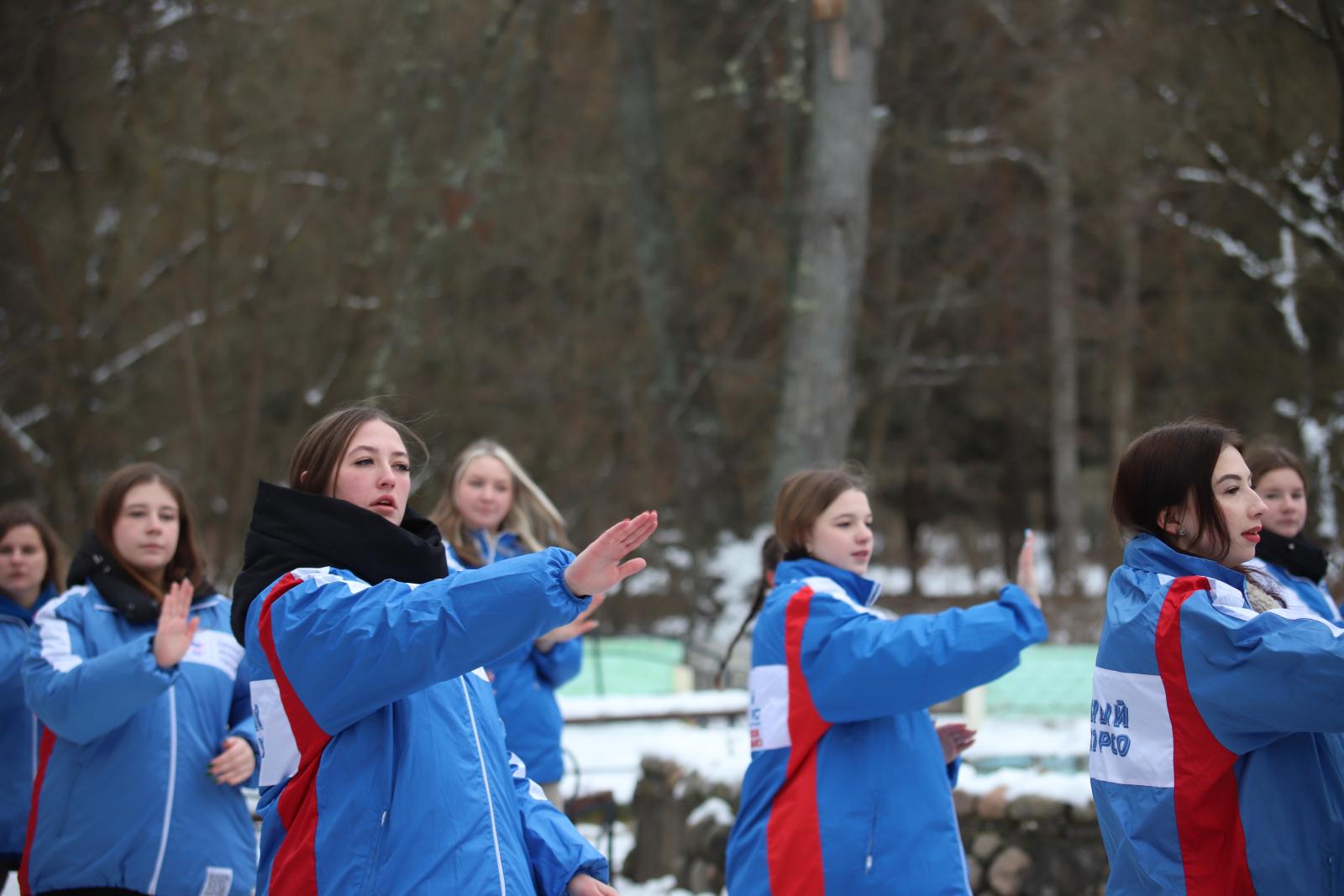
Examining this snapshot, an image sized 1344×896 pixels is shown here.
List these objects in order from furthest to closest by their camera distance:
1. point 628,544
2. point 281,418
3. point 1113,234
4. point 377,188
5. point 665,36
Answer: point 1113,234
point 281,418
point 665,36
point 377,188
point 628,544

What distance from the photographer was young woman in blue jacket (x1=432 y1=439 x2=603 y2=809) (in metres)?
5.34

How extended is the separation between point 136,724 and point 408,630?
185 cm

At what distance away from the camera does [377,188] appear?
14719 millimetres

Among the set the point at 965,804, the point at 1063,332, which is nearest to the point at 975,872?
the point at 965,804

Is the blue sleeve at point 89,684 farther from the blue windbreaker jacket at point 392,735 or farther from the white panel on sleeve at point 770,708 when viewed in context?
the white panel on sleeve at point 770,708

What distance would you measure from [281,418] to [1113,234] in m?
12.5

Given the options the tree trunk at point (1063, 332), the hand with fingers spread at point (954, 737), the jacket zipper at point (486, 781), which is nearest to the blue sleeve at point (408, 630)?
the jacket zipper at point (486, 781)

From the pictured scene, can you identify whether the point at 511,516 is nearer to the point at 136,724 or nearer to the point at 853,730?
the point at 136,724

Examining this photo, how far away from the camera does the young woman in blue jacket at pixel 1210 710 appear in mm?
2602

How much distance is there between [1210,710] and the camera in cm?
270

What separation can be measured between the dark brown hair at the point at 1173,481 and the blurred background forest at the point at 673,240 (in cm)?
172

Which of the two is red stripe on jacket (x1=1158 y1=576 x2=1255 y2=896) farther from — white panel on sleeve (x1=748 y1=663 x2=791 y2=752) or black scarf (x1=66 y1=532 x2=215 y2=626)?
black scarf (x1=66 y1=532 x2=215 y2=626)

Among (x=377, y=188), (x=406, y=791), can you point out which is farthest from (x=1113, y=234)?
(x=406, y=791)

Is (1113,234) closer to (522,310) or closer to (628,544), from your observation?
(522,310)
